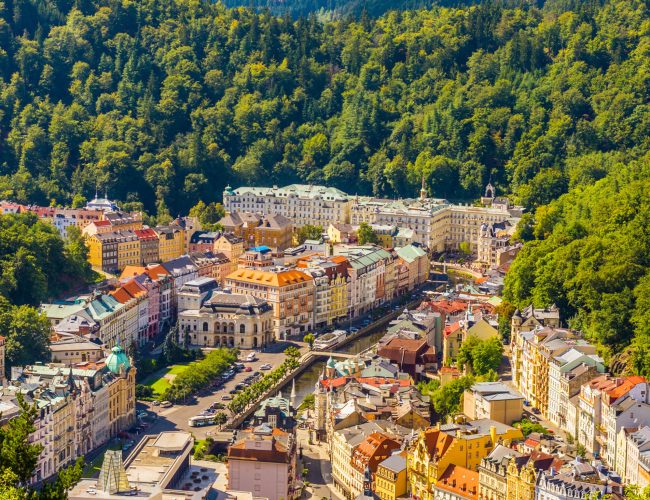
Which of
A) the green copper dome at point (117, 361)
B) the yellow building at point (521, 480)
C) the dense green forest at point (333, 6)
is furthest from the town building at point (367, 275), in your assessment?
the dense green forest at point (333, 6)

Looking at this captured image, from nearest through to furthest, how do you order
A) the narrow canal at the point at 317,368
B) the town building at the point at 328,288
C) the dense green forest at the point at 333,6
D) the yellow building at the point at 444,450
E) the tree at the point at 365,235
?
1. the yellow building at the point at 444,450
2. the narrow canal at the point at 317,368
3. the town building at the point at 328,288
4. the tree at the point at 365,235
5. the dense green forest at the point at 333,6

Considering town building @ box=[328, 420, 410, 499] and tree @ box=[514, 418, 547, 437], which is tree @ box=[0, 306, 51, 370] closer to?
town building @ box=[328, 420, 410, 499]

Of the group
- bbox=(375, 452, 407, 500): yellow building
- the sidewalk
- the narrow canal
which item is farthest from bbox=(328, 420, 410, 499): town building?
the narrow canal

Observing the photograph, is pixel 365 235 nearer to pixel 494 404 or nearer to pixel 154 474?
pixel 494 404

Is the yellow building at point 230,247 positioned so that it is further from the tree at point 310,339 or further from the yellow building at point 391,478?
the yellow building at point 391,478

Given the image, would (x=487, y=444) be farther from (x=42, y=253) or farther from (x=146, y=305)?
(x=42, y=253)

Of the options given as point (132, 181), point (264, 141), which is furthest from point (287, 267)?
point (264, 141)

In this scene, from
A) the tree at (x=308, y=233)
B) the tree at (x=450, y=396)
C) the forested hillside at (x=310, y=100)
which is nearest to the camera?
the tree at (x=450, y=396)
